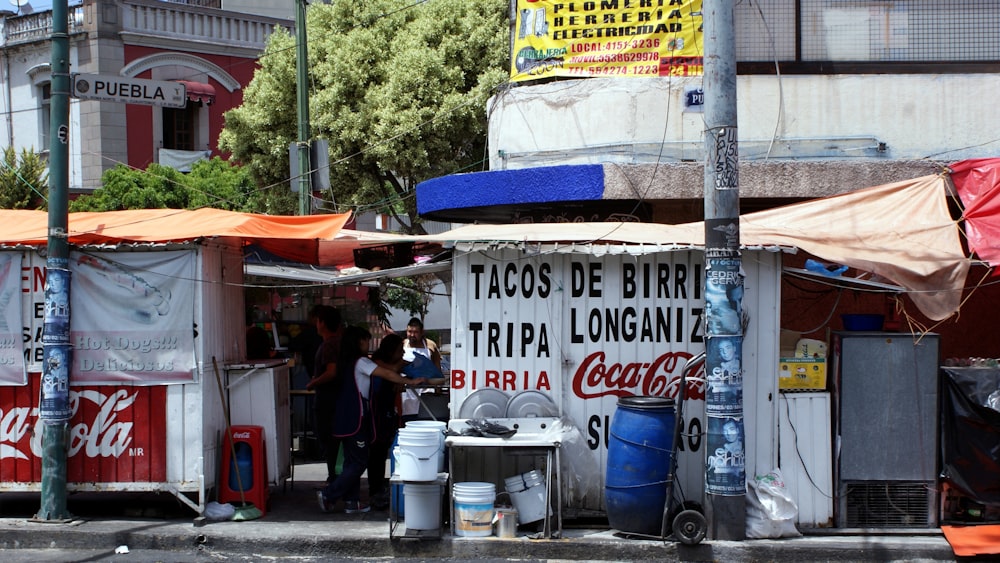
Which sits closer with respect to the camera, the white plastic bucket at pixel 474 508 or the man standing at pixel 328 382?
the white plastic bucket at pixel 474 508

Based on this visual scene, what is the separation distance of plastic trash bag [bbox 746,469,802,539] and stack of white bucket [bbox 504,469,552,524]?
5.57 ft

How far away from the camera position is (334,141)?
23.0m

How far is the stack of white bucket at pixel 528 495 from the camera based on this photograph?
8516mm

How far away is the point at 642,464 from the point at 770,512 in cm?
112

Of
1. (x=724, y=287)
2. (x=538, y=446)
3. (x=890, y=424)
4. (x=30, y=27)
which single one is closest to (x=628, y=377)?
(x=538, y=446)

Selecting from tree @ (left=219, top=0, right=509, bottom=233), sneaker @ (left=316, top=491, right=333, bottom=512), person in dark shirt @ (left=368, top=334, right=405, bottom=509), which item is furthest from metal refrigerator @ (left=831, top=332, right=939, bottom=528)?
tree @ (left=219, top=0, right=509, bottom=233)

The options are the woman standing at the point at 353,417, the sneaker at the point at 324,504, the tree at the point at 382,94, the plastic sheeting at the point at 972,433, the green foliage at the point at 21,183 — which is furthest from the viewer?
the green foliage at the point at 21,183

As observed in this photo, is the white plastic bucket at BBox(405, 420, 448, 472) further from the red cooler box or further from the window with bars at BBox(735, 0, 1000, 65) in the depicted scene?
the window with bars at BBox(735, 0, 1000, 65)

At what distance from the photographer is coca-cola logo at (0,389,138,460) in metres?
9.04

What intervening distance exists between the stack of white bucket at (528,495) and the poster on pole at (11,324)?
4.48m

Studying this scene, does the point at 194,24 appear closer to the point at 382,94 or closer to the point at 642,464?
the point at 382,94

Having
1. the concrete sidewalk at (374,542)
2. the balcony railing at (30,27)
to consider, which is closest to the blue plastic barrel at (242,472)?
the concrete sidewalk at (374,542)

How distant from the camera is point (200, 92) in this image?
27.9 meters

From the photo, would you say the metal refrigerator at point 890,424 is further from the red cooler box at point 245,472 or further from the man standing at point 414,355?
the red cooler box at point 245,472
